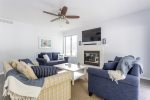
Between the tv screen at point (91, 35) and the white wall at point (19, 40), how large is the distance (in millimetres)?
2386

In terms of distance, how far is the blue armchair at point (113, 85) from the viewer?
1771mm

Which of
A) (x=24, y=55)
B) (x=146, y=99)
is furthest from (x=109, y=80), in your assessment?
(x=24, y=55)

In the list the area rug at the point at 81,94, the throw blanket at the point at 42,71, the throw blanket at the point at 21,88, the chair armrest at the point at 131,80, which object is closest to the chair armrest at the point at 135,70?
the chair armrest at the point at 131,80

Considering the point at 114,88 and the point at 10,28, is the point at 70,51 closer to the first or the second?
the point at 10,28

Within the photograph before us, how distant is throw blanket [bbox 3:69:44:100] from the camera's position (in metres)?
1.44

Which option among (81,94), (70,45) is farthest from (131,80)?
(70,45)

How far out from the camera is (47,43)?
20.7ft

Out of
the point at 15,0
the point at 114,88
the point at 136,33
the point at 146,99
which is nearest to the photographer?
the point at 114,88

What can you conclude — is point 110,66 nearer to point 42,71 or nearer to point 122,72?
point 122,72

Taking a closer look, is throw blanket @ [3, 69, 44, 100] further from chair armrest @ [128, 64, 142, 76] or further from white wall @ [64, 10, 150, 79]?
white wall @ [64, 10, 150, 79]

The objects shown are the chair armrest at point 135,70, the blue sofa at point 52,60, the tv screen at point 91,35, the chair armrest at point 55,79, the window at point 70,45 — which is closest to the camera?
the chair armrest at point 55,79

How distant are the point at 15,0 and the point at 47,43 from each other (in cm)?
363

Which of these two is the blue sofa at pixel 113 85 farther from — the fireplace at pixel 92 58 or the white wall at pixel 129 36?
the fireplace at pixel 92 58

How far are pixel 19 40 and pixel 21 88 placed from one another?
4130 millimetres
